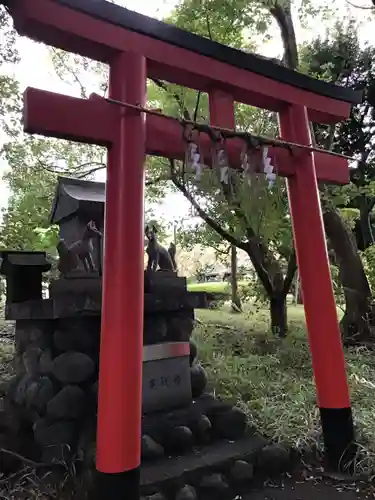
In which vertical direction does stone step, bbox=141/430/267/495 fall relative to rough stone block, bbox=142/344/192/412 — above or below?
below

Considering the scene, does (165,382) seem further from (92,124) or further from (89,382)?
(92,124)

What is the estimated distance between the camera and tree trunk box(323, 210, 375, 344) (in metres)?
7.40

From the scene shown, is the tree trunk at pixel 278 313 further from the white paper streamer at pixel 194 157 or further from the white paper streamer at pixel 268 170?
the white paper streamer at pixel 194 157

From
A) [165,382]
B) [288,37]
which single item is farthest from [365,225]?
[165,382]

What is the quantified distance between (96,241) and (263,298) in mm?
5390

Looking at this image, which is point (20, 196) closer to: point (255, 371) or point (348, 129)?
point (255, 371)

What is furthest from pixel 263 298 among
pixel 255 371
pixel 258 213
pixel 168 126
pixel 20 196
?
pixel 168 126

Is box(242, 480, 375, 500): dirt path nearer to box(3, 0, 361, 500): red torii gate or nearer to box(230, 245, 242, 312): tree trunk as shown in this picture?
box(3, 0, 361, 500): red torii gate

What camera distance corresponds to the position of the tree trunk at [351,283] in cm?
740

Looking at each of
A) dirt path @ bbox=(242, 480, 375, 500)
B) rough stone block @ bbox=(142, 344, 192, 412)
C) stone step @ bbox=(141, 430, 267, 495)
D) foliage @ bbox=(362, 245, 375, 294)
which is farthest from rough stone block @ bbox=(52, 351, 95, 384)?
foliage @ bbox=(362, 245, 375, 294)

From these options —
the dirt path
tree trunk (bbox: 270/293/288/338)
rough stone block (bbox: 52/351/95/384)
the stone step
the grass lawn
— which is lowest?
the dirt path

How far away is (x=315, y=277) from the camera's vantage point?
11.7ft

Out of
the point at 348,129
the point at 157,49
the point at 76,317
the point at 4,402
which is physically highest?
the point at 348,129

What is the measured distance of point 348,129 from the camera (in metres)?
12.2
